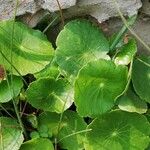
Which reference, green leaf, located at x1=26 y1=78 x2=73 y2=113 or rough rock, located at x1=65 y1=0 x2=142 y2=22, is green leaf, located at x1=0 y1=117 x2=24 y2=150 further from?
rough rock, located at x1=65 y1=0 x2=142 y2=22

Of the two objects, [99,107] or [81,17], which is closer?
[99,107]

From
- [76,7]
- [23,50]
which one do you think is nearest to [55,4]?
[76,7]

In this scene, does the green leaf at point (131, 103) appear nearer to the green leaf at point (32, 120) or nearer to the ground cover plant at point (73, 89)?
the ground cover plant at point (73, 89)

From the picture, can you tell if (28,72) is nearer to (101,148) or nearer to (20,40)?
(20,40)

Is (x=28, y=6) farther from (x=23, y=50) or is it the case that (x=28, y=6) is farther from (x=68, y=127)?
(x=68, y=127)

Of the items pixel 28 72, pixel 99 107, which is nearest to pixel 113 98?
pixel 99 107

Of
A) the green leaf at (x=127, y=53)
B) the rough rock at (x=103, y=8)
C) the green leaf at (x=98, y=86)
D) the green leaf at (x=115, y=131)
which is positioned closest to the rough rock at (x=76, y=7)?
the rough rock at (x=103, y=8)
